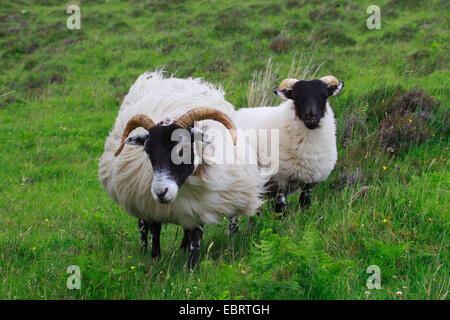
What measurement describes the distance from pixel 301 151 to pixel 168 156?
232cm

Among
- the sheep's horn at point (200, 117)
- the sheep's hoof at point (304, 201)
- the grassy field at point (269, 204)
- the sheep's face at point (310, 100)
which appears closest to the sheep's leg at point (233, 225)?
the grassy field at point (269, 204)

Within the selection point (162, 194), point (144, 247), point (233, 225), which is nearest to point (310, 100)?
point (233, 225)

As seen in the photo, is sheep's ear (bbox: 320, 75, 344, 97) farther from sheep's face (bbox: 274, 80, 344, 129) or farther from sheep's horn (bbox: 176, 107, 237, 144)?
sheep's horn (bbox: 176, 107, 237, 144)

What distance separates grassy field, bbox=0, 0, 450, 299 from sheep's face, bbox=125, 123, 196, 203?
25.1 inches

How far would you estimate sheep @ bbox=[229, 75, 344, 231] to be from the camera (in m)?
5.35

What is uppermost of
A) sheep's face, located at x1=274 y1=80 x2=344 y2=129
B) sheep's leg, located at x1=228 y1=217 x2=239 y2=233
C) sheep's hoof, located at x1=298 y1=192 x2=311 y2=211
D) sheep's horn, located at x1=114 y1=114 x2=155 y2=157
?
sheep's face, located at x1=274 y1=80 x2=344 y2=129

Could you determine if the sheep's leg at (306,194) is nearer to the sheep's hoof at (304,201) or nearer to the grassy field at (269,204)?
the sheep's hoof at (304,201)

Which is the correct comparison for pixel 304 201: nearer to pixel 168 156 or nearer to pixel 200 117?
pixel 200 117

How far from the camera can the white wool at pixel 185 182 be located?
411cm

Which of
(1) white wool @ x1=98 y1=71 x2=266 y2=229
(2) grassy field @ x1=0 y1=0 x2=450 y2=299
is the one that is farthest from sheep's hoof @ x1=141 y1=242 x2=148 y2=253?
(1) white wool @ x1=98 y1=71 x2=266 y2=229

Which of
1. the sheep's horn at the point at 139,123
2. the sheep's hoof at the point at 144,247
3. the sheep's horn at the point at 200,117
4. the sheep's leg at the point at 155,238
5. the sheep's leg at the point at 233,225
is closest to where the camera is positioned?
the sheep's horn at the point at 200,117

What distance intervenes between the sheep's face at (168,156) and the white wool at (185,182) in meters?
0.32
